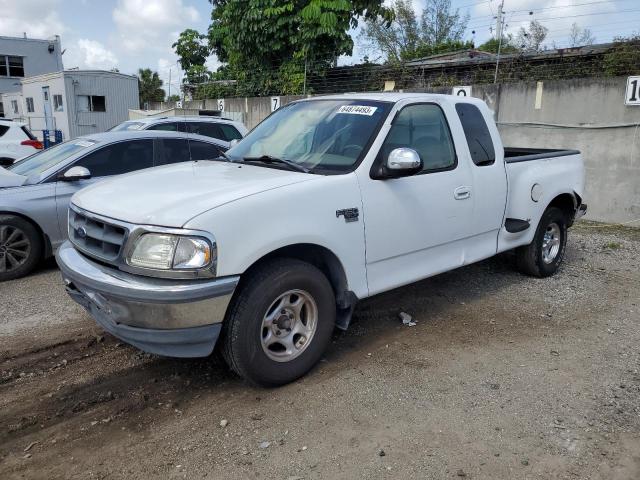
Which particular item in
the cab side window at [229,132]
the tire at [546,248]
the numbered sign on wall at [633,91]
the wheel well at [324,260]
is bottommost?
the tire at [546,248]

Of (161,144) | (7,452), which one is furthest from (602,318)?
(161,144)

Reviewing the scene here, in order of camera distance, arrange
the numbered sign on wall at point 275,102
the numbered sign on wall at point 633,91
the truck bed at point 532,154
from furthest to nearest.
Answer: the numbered sign on wall at point 275,102 → the numbered sign on wall at point 633,91 → the truck bed at point 532,154

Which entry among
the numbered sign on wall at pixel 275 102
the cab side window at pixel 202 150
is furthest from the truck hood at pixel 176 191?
the numbered sign on wall at pixel 275 102

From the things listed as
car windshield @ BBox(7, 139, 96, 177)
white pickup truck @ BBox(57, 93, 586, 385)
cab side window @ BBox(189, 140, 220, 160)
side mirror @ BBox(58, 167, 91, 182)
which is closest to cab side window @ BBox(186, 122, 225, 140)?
cab side window @ BBox(189, 140, 220, 160)

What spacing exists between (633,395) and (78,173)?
18.4ft

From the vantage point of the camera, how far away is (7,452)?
3018 mm

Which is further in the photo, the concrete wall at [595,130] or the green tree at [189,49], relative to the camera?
the green tree at [189,49]

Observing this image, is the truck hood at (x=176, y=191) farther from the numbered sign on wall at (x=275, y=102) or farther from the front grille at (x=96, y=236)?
the numbered sign on wall at (x=275, y=102)

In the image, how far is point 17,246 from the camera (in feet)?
19.6

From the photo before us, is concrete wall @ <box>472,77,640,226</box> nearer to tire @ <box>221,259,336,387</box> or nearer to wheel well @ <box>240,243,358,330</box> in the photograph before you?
wheel well @ <box>240,243,358,330</box>

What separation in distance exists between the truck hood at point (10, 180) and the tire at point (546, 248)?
18.6ft

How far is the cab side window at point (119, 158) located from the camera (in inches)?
257

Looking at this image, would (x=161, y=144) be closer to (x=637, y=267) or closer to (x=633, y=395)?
(x=633, y=395)

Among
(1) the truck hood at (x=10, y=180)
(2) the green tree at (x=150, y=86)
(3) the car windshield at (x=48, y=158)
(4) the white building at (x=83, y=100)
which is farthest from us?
(2) the green tree at (x=150, y=86)
